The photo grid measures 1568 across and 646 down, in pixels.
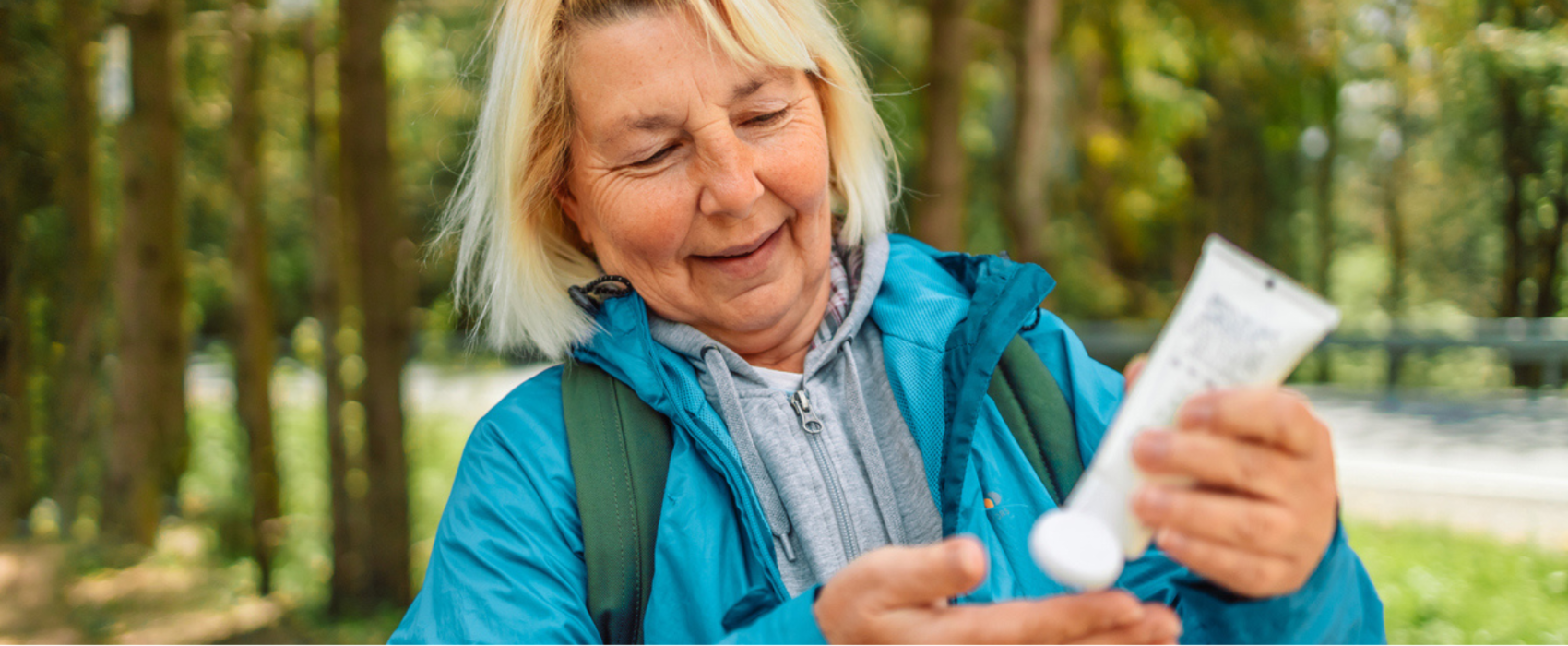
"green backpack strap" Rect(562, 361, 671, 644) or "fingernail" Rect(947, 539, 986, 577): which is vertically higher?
"fingernail" Rect(947, 539, 986, 577)

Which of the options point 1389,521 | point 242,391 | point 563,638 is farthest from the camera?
point 242,391

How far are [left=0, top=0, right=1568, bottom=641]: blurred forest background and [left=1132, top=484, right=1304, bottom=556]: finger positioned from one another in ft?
9.68

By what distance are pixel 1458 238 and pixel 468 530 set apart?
13.6 feet

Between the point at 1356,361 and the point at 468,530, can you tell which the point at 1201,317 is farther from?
the point at 1356,361

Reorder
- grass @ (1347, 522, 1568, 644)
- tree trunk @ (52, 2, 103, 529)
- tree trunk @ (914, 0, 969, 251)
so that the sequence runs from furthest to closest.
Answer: tree trunk @ (52, 2, 103, 529)
tree trunk @ (914, 0, 969, 251)
grass @ (1347, 522, 1568, 644)

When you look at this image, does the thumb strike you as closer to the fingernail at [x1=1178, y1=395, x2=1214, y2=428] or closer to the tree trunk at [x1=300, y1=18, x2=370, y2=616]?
the fingernail at [x1=1178, y1=395, x2=1214, y2=428]

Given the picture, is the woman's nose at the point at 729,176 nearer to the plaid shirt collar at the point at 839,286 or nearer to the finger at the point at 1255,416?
the plaid shirt collar at the point at 839,286

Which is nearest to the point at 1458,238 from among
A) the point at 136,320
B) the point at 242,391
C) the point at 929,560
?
the point at 929,560

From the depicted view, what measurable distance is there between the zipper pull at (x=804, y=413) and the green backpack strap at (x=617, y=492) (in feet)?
0.69

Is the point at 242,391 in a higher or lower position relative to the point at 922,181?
lower

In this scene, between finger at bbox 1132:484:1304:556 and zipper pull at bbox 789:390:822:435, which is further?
zipper pull at bbox 789:390:822:435

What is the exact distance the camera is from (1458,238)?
12.9 ft

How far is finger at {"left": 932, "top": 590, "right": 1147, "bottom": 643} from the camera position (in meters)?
0.93

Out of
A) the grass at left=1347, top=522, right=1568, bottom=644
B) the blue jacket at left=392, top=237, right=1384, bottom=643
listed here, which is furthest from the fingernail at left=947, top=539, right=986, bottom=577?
the grass at left=1347, top=522, right=1568, bottom=644
